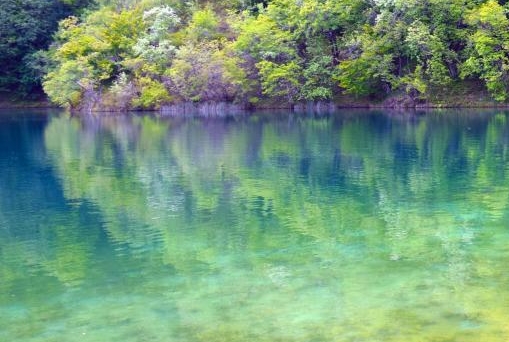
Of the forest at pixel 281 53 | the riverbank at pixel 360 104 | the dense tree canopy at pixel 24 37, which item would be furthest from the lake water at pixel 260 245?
the dense tree canopy at pixel 24 37

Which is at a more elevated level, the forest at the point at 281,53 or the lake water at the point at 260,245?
the forest at the point at 281,53

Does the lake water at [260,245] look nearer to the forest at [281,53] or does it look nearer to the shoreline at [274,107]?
the forest at [281,53]

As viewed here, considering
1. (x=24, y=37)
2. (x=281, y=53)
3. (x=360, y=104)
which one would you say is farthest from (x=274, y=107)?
(x=24, y=37)

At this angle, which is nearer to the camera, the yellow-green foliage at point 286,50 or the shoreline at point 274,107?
the yellow-green foliage at point 286,50

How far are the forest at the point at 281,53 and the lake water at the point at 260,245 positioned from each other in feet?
62.2

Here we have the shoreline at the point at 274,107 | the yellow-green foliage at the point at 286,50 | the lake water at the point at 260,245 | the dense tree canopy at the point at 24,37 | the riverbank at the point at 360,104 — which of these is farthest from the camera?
the dense tree canopy at the point at 24,37

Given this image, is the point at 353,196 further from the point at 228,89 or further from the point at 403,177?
the point at 228,89

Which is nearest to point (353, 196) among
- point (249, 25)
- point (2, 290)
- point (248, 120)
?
point (2, 290)

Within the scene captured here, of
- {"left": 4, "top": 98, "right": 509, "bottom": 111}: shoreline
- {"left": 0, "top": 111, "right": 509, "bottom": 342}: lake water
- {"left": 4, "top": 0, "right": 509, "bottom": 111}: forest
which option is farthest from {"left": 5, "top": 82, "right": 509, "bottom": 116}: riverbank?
{"left": 0, "top": 111, "right": 509, "bottom": 342}: lake water

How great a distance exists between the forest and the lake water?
747 inches

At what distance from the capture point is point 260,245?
34.3 feet

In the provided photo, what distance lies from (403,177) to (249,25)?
30.6 metres

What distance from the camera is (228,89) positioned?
45.8 meters

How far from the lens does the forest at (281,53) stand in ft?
133
